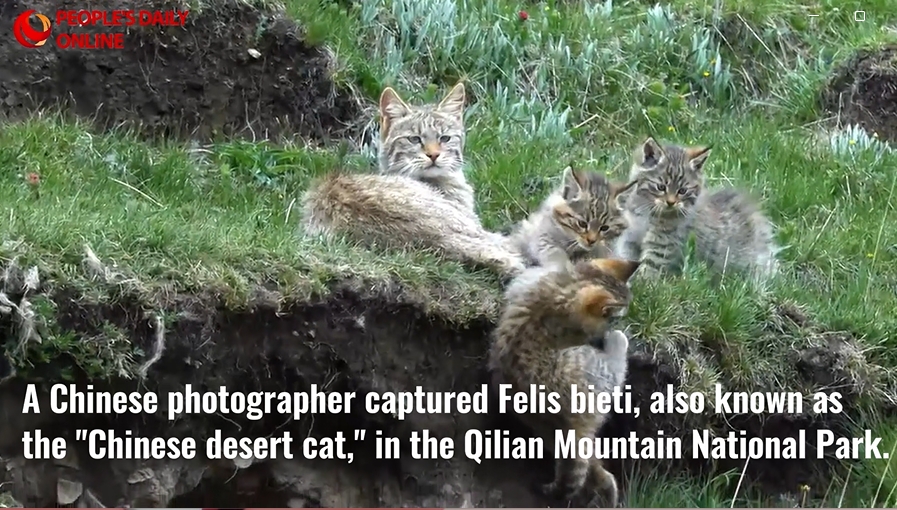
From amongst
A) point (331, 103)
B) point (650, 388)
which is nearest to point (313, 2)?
point (331, 103)

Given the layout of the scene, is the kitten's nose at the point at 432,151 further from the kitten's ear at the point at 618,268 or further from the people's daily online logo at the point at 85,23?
the people's daily online logo at the point at 85,23

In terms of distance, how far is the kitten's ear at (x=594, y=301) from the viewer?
5320 mm

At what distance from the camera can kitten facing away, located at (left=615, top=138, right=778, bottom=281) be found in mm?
6719

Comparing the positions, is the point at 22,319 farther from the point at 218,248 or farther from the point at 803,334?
the point at 803,334

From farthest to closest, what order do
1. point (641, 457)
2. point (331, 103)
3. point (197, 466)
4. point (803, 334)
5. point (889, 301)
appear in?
point (331, 103)
point (889, 301)
point (803, 334)
point (641, 457)
point (197, 466)

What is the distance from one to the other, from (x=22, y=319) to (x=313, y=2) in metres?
4.74

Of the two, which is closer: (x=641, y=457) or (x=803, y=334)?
(x=641, y=457)

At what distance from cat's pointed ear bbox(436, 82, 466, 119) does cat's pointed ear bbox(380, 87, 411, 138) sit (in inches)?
9.2

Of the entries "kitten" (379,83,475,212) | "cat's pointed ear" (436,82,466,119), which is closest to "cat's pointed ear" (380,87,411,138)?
"kitten" (379,83,475,212)

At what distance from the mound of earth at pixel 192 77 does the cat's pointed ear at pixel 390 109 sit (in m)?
1.33

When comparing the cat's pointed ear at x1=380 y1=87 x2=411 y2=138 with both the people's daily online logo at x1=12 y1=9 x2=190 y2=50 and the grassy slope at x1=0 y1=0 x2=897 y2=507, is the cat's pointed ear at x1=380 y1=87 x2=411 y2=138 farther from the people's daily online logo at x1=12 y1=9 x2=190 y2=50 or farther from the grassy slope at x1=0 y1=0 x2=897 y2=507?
the people's daily online logo at x1=12 y1=9 x2=190 y2=50

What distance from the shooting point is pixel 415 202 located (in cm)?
614

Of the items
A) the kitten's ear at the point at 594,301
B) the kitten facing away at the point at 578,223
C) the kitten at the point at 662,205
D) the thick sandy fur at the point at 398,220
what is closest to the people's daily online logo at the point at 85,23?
the thick sandy fur at the point at 398,220

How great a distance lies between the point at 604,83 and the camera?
9.58m
